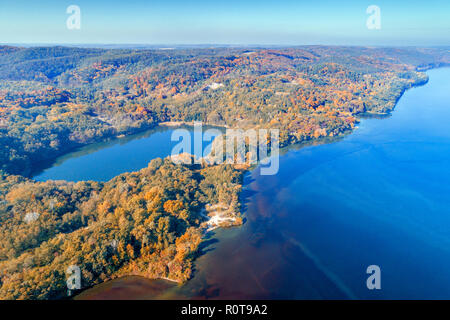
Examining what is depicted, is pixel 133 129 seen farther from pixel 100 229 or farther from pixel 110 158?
pixel 100 229

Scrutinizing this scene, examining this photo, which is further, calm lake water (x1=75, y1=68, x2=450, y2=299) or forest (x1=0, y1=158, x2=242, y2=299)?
calm lake water (x1=75, y1=68, x2=450, y2=299)

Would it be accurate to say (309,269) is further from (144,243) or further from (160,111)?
(160,111)

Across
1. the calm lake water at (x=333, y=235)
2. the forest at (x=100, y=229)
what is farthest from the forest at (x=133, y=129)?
the calm lake water at (x=333, y=235)

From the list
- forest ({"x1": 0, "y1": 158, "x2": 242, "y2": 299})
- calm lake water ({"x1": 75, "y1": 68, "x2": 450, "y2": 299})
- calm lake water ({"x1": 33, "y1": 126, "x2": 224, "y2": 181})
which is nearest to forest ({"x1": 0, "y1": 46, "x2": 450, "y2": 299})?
forest ({"x1": 0, "y1": 158, "x2": 242, "y2": 299})

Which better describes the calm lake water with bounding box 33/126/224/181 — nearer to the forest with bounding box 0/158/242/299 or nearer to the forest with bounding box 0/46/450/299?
the forest with bounding box 0/46/450/299

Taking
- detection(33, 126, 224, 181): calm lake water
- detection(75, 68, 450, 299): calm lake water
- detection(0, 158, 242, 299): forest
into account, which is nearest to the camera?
detection(0, 158, 242, 299): forest

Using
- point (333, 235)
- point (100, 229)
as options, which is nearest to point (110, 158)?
point (100, 229)
